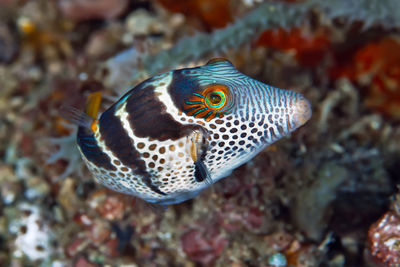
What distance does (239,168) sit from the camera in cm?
249

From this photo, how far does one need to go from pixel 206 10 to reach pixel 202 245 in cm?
323

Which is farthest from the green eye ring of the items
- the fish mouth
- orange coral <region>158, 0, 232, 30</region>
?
orange coral <region>158, 0, 232, 30</region>

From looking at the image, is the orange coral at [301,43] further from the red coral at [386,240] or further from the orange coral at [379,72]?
the red coral at [386,240]

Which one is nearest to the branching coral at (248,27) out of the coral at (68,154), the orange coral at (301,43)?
the orange coral at (301,43)

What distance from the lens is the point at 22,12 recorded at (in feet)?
17.8

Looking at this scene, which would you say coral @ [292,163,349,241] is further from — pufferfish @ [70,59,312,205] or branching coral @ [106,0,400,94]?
branching coral @ [106,0,400,94]

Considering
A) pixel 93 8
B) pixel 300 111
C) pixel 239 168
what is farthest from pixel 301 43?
pixel 93 8

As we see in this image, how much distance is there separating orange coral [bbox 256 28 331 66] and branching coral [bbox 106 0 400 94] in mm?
304

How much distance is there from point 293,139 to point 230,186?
91 centimetres

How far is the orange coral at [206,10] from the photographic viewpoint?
14.8ft

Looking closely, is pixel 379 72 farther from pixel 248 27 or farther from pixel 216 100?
pixel 216 100

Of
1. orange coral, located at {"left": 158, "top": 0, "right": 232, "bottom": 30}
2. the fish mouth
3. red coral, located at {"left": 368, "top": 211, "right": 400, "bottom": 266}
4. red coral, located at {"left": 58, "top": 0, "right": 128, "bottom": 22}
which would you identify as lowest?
red coral, located at {"left": 368, "top": 211, "right": 400, "bottom": 266}

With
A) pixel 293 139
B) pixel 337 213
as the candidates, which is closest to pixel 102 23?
pixel 293 139

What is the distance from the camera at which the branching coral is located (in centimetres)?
371
